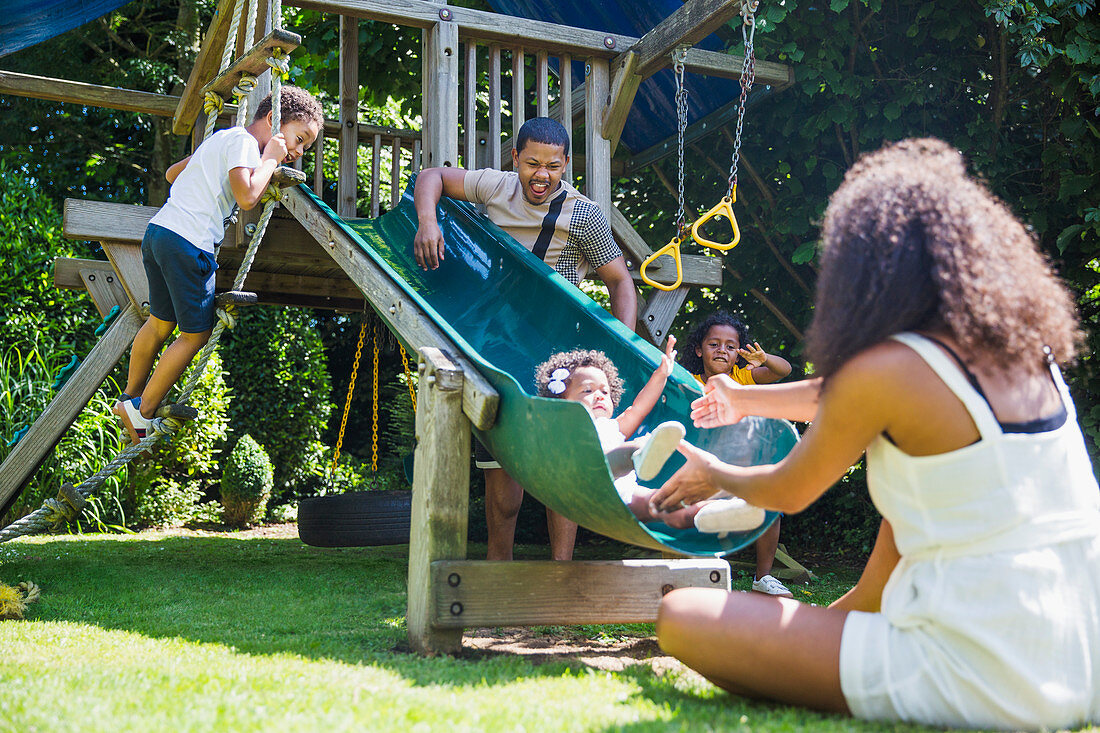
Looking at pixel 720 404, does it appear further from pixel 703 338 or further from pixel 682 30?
pixel 682 30

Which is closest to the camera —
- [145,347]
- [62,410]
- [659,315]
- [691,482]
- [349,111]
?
[691,482]

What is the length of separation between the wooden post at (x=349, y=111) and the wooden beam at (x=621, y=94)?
1287 mm

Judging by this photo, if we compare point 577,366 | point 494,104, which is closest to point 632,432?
point 577,366

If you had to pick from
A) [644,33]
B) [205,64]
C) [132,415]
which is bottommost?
[132,415]

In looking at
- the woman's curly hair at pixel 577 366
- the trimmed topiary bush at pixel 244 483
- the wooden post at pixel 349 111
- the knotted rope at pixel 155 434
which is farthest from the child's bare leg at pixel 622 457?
the trimmed topiary bush at pixel 244 483

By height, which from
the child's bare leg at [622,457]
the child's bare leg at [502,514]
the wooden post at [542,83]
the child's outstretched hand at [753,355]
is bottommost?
the child's bare leg at [502,514]

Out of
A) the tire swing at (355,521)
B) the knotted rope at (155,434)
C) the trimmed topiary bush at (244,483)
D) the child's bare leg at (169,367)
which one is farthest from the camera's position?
the trimmed topiary bush at (244,483)

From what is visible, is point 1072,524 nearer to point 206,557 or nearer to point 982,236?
point 982,236

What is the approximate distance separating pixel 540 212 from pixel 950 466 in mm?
2605

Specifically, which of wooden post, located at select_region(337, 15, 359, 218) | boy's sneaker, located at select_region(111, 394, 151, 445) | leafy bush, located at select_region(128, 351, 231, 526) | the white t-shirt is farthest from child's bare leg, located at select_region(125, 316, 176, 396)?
leafy bush, located at select_region(128, 351, 231, 526)

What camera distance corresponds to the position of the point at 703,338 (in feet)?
14.6

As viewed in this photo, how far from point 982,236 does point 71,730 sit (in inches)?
70.5

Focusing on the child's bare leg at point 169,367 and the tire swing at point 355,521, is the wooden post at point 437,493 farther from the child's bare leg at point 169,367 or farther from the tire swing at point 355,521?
the tire swing at point 355,521

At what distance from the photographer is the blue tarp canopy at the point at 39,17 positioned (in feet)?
17.2
